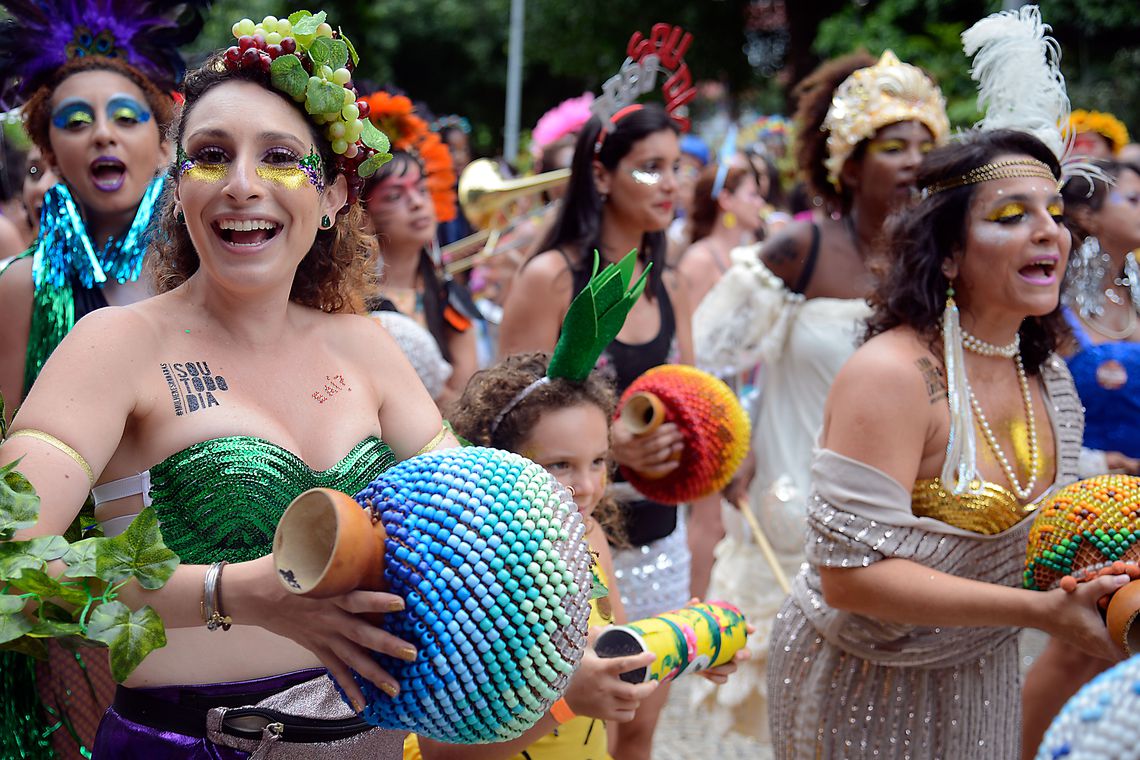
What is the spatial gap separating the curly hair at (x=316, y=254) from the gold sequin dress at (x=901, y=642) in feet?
3.94

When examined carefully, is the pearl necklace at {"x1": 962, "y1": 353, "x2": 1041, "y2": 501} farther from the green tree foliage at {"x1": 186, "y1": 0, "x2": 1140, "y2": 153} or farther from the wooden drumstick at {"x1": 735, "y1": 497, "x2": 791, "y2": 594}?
the green tree foliage at {"x1": 186, "y1": 0, "x2": 1140, "y2": 153}

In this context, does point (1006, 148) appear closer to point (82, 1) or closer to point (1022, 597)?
point (1022, 597)

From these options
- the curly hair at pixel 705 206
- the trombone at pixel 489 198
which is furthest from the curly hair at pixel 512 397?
the curly hair at pixel 705 206

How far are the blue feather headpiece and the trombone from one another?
8.43 feet

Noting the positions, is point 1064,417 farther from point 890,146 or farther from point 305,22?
point 305,22

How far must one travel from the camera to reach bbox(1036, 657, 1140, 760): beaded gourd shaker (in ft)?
3.63

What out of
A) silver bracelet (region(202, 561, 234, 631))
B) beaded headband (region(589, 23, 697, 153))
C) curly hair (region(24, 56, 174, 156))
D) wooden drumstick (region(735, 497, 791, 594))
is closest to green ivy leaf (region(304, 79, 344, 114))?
silver bracelet (region(202, 561, 234, 631))

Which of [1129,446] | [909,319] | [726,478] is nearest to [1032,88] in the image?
[909,319]

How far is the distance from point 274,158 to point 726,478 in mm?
1840

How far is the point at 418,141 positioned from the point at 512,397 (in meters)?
2.52

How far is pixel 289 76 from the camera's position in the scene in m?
2.15

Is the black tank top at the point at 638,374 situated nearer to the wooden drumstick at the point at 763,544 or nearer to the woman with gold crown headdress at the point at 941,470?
the wooden drumstick at the point at 763,544

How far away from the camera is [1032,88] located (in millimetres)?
3262

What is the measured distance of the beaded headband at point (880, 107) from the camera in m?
4.55
